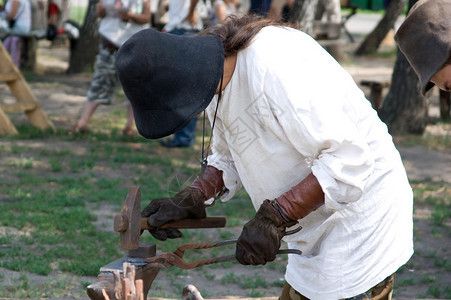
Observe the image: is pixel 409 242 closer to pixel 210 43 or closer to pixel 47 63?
pixel 210 43

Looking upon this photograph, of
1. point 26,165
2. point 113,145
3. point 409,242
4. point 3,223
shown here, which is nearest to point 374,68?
point 113,145

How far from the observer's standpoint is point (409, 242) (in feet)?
7.91

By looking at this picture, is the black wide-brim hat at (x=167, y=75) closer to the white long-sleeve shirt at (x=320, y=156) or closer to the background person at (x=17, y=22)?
the white long-sleeve shirt at (x=320, y=156)

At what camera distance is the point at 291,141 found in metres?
2.08

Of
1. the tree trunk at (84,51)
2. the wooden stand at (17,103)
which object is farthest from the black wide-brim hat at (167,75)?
the tree trunk at (84,51)

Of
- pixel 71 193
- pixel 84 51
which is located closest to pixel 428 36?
pixel 71 193

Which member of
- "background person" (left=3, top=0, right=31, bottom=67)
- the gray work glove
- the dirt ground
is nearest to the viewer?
the gray work glove

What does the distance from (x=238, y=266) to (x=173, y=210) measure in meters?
2.18

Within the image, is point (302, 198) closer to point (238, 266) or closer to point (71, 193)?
point (238, 266)

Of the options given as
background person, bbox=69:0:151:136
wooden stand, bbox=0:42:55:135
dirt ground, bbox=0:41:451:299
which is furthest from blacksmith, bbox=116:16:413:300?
wooden stand, bbox=0:42:55:135

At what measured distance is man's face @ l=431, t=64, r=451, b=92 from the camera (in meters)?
2.12

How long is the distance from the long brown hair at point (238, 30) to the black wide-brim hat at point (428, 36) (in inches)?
17.1

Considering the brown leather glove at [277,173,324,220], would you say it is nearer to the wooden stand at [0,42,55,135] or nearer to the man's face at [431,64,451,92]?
the man's face at [431,64,451,92]

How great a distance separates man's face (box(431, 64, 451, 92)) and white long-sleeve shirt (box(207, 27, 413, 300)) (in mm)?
232
